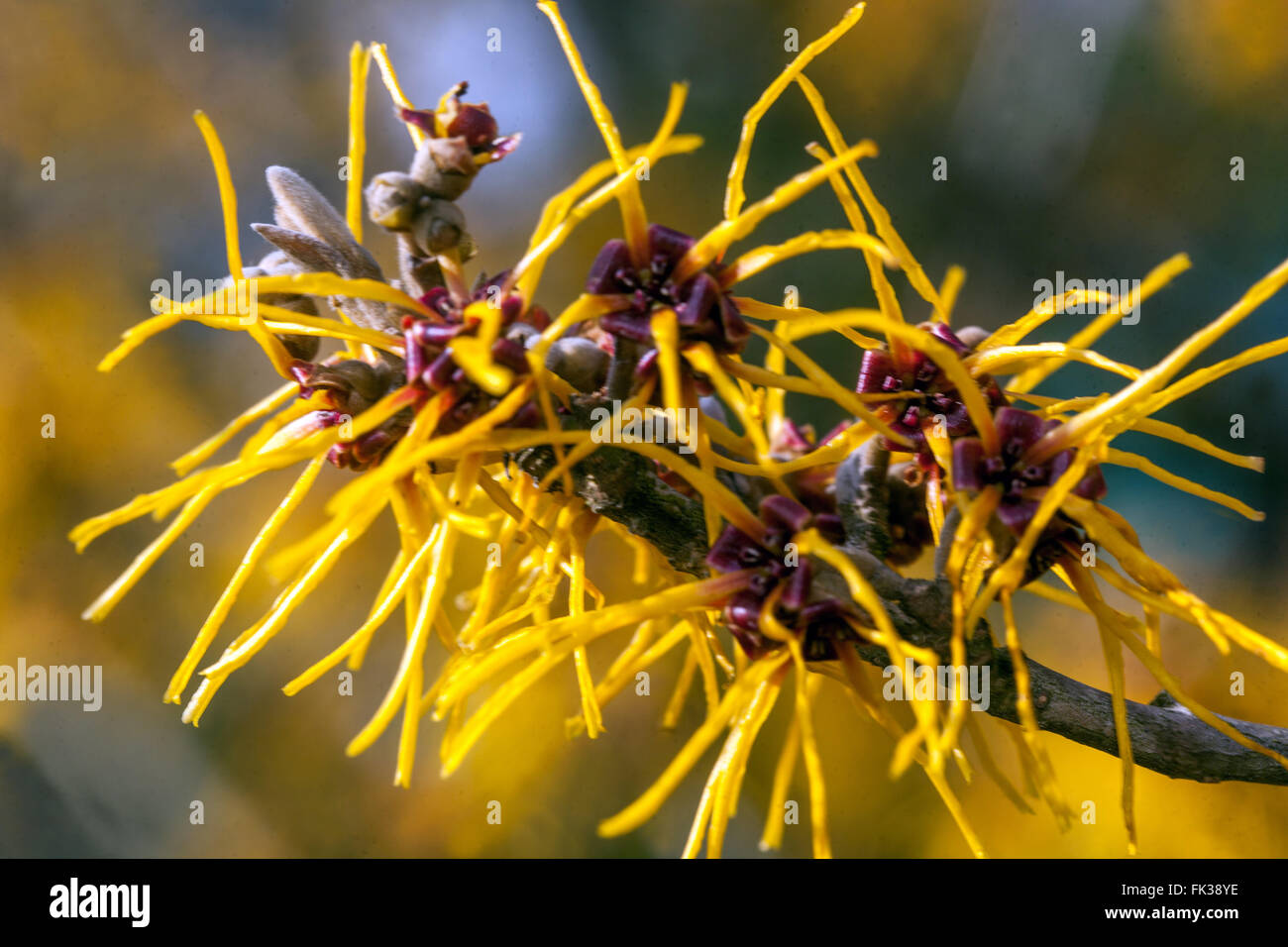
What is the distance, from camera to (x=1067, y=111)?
222cm

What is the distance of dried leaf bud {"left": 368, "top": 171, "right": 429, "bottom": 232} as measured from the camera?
1.90ft

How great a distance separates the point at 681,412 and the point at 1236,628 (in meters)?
0.34

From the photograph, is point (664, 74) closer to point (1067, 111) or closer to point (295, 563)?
point (1067, 111)

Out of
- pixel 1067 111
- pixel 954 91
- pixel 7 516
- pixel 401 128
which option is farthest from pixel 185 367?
pixel 1067 111

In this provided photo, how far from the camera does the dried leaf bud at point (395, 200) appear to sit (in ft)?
1.90

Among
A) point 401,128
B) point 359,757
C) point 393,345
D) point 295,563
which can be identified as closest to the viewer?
point 295,563
